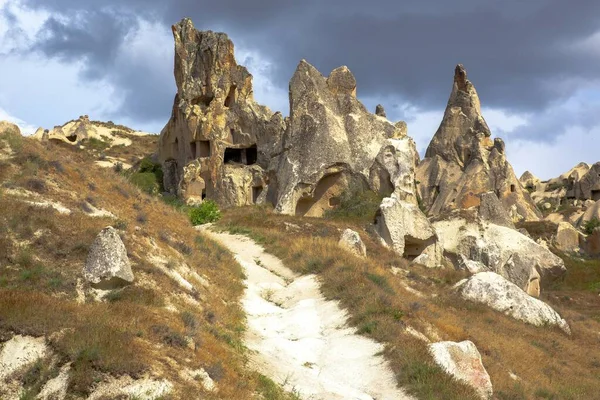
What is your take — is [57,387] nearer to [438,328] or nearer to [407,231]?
[438,328]

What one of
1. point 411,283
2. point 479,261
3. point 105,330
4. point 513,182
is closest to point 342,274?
point 411,283

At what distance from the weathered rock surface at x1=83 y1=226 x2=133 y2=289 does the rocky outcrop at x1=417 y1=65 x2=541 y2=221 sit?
44.9 metres

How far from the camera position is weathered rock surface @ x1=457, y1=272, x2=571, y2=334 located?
66.8ft

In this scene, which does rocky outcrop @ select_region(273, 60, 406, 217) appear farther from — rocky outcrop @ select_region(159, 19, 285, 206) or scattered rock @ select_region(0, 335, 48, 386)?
scattered rock @ select_region(0, 335, 48, 386)

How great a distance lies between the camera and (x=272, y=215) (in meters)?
33.2

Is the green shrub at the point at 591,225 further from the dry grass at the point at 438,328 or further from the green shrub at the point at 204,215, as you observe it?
the green shrub at the point at 204,215

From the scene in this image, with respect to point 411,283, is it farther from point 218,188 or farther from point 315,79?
point 218,188

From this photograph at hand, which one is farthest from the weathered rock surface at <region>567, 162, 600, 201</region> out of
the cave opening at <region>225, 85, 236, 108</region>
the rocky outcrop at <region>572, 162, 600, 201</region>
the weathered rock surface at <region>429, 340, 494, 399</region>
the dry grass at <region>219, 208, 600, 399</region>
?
the weathered rock surface at <region>429, 340, 494, 399</region>

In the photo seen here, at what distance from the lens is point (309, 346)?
523 inches

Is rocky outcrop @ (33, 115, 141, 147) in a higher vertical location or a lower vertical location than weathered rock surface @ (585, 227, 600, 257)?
higher

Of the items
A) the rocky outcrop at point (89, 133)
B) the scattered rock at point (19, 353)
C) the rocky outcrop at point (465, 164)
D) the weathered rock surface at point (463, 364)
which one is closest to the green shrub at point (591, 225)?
the rocky outcrop at point (465, 164)

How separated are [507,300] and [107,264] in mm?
13973

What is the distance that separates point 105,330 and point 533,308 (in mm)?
15835

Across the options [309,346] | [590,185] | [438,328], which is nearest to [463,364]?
[438,328]
